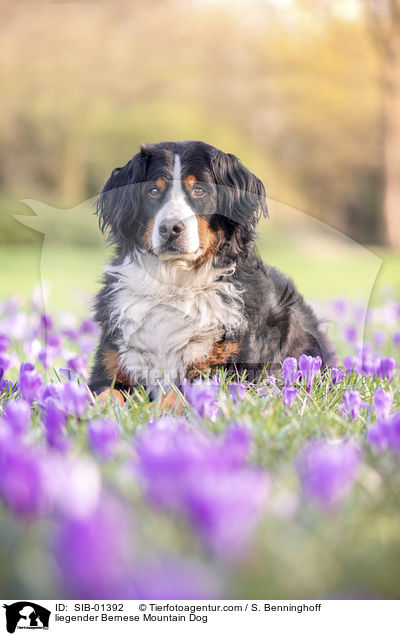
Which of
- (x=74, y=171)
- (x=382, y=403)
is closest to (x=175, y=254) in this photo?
(x=382, y=403)

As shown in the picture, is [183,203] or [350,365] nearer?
Result: [183,203]

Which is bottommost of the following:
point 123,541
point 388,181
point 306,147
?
point 123,541

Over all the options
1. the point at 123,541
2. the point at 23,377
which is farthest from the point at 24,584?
the point at 23,377

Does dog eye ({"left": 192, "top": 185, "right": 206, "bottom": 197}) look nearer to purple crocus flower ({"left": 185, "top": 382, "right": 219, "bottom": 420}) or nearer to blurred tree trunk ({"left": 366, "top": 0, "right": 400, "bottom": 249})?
purple crocus flower ({"left": 185, "top": 382, "right": 219, "bottom": 420})

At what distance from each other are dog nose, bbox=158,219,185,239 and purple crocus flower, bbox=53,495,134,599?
1.69 metres

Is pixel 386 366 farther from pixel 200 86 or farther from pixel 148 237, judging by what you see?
pixel 200 86

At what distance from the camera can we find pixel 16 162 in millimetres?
12789

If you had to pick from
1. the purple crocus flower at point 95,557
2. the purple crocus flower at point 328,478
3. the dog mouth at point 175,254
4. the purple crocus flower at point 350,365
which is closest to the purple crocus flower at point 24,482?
the purple crocus flower at point 95,557

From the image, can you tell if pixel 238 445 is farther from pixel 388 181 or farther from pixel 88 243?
pixel 388 181

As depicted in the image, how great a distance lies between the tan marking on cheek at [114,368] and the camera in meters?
2.90

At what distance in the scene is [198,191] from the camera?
108 inches

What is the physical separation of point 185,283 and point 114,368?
0.46 metres

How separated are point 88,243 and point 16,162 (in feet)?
33.9

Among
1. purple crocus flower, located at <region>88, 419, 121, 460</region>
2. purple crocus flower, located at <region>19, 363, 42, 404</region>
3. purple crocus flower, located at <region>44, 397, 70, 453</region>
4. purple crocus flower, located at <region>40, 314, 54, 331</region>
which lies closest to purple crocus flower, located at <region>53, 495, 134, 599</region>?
purple crocus flower, located at <region>88, 419, 121, 460</region>
